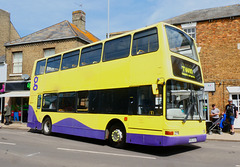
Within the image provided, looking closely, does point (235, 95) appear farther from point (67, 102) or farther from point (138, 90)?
point (67, 102)

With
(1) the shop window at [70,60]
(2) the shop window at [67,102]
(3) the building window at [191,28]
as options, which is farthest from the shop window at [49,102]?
(3) the building window at [191,28]

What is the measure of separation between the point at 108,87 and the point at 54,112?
430cm

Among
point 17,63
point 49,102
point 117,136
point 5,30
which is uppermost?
point 5,30

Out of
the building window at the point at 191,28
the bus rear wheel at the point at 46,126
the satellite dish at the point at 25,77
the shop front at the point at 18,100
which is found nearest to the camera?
the bus rear wheel at the point at 46,126

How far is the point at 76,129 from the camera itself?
407 inches

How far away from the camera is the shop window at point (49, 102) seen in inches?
473

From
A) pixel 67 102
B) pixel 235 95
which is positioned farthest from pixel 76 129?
pixel 235 95

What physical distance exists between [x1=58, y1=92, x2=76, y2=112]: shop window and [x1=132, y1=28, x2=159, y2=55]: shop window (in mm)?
4009

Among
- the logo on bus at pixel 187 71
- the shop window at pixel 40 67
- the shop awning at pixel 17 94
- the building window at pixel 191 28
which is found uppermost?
the building window at pixel 191 28

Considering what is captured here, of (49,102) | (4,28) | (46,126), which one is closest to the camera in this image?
(49,102)

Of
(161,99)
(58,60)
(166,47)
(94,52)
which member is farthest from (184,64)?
(58,60)

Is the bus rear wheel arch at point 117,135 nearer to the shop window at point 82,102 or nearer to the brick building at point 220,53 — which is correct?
the shop window at point 82,102

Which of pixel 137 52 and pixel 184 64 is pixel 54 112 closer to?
pixel 137 52

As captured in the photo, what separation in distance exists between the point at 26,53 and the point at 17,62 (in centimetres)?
128
